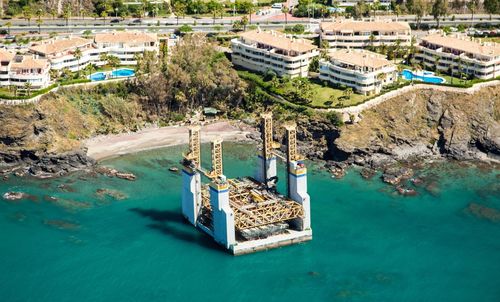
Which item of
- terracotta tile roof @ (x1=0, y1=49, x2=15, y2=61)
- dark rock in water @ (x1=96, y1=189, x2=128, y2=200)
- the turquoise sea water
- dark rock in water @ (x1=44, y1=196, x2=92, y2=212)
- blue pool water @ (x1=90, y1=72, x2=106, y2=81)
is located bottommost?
the turquoise sea water

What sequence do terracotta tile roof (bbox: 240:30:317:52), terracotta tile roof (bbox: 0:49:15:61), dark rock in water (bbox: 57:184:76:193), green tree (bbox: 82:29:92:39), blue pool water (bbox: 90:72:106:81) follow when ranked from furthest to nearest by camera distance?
green tree (bbox: 82:29:92:39)
terracotta tile roof (bbox: 240:30:317:52)
blue pool water (bbox: 90:72:106:81)
terracotta tile roof (bbox: 0:49:15:61)
dark rock in water (bbox: 57:184:76:193)

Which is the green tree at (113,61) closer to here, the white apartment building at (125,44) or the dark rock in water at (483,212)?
the white apartment building at (125,44)

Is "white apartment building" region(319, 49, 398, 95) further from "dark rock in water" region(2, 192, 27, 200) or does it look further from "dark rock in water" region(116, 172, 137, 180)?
"dark rock in water" region(2, 192, 27, 200)

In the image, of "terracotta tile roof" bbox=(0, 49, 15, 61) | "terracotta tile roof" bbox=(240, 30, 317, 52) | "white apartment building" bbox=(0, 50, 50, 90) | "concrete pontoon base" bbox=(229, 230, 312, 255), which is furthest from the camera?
"terracotta tile roof" bbox=(240, 30, 317, 52)

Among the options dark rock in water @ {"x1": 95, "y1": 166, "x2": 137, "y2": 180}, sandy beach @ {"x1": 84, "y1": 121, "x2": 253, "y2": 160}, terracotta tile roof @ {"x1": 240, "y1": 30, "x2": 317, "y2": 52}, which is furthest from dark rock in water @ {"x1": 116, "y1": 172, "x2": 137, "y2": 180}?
terracotta tile roof @ {"x1": 240, "y1": 30, "x2": 317, "y2": 52}

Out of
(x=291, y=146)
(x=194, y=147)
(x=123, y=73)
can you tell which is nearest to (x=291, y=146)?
(x=291, y=146)

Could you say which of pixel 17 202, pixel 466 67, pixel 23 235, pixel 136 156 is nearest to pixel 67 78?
pixel 136 156
